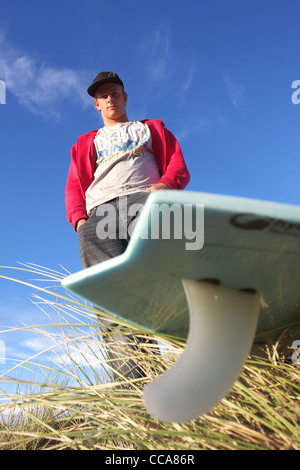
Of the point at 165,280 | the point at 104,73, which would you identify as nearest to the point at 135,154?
the point at 104,73

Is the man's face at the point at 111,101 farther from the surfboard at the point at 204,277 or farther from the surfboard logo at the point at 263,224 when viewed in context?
the surfboard logo at the point at 263,224

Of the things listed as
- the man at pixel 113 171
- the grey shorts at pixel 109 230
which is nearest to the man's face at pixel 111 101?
the man at pixel 113 171

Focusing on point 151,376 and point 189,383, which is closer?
point 189,383

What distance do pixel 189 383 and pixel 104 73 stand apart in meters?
1.76

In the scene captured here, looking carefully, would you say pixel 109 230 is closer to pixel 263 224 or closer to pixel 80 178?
pixel 80 178

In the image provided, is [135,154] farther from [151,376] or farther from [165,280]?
[165,280]

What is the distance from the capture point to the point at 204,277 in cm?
75

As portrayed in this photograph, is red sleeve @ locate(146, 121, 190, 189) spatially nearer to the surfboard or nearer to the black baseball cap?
the black baseball cap

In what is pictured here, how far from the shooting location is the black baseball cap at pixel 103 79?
1.97 meters

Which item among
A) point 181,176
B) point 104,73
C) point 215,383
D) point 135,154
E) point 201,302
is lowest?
point 215,383

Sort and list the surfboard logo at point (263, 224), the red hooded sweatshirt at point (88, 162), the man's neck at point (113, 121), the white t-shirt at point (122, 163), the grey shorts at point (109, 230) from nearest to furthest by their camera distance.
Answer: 1. the surfboard logo at point (263, 224)
2. the grey shorts at point (109, 230)
3. the white t-shirt at point (122, 163)
4. the red hooded sweatshirt at point (88, 162)
5. the man's neck at point (113, 121)

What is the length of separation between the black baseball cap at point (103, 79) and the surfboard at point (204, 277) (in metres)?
1.45

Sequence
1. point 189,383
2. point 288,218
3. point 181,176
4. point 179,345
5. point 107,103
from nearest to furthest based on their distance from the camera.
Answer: point 288,218 → point 189,383 → point 179,345 → point 181,176 → point 107,103

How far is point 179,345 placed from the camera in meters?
1.08
